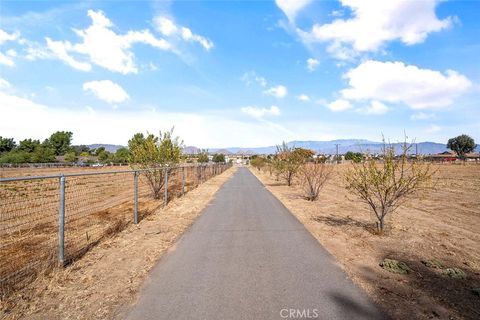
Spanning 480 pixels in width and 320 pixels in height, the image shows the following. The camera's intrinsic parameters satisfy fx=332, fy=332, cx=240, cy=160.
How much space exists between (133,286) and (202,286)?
1.01 meters

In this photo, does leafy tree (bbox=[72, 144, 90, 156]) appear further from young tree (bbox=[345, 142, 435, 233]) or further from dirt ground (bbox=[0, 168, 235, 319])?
young tree (bbox=[345, 142, 435, 233])

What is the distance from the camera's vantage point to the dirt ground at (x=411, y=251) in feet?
14.1

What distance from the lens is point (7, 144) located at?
11819cm

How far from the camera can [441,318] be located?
3.87m

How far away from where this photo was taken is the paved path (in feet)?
12.9

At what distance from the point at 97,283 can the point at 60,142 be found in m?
148

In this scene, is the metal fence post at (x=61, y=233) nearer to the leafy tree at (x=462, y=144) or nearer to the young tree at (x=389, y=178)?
the young tree at (x=389, y=178)

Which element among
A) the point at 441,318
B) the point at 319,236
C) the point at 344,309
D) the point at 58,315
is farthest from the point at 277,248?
the point at 58,315

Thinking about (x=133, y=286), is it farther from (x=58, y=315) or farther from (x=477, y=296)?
(x=477, y=296)

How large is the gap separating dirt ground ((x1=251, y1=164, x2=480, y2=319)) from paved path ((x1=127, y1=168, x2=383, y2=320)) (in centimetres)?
40

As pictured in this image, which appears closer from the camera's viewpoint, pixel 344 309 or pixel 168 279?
pixel 344 309

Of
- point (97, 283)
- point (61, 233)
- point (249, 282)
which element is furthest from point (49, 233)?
point (249, 282)

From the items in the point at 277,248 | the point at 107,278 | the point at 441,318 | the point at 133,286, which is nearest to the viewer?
the point at 441,318

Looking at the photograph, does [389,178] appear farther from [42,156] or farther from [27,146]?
[27,146]
